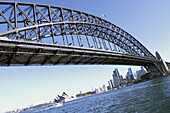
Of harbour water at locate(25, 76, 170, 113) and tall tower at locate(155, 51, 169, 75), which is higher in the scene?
tall tower at locate(155, 51, 169, 75)

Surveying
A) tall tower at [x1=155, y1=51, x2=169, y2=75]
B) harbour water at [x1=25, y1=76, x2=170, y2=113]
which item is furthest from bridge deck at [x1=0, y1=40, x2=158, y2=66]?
tall tower at [x1=155, y1=51, x2=169, y2=75]

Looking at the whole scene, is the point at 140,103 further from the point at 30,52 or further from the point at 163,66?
the point at 163,66

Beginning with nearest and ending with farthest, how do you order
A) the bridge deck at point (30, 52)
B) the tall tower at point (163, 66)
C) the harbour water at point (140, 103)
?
1. the harbour water at point (140, 103)
2. the bridge deck at point (30, 52)
3. the tall tower at point (163, 66)

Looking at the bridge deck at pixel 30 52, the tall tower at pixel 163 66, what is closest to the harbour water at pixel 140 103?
the bridge deck at pixel 30 52

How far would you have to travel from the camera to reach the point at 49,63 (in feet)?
71.9

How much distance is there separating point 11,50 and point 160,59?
2840 inches

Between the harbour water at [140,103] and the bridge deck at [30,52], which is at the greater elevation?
the bridge deck at [30,52]

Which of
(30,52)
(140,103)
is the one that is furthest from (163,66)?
(30,52)

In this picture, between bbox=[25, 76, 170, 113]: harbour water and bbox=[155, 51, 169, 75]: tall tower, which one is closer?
bbox=[25, 76, 170, 113]: harbour water

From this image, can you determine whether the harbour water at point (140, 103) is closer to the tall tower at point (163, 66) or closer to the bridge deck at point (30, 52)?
the bridge deck at point (30, 52)

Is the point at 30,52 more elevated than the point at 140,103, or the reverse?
the point at 30,52

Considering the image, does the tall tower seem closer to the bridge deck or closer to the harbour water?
the harbour water

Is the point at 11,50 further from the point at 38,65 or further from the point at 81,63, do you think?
the point at 81,63

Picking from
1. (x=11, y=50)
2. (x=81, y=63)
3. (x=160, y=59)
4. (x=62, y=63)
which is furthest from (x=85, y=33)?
(x=160, y=59)
